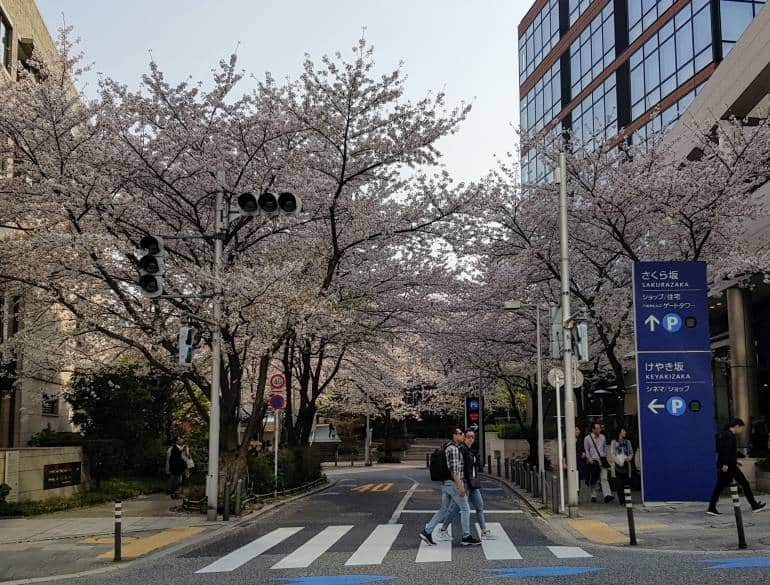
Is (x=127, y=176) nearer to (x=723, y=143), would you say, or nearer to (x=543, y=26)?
(x=723, y=143)

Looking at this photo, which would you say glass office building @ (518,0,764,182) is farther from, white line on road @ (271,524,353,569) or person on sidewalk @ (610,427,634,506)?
white line on road @ (271,524,353,569)

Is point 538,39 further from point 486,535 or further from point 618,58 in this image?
point 486,535

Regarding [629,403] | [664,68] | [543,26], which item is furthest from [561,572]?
[543,26]

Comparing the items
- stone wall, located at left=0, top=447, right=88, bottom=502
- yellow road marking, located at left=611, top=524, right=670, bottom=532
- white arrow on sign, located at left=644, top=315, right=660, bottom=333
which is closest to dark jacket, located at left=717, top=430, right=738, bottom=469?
yellow road marking, located at left=611, top=524, right=670, bottom=532

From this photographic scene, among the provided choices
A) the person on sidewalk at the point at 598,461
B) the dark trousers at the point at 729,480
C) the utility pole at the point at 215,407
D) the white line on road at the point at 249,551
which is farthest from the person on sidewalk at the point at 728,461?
the utility pole at the point at 215,407

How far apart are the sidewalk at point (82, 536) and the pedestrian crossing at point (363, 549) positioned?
1663 millimetres

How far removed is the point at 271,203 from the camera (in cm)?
1412

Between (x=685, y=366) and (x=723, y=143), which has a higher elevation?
(x=723, y=143)

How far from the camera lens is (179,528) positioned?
15.5 m

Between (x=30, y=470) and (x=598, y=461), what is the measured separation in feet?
42.7

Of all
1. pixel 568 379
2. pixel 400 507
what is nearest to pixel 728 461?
pixel 568 379

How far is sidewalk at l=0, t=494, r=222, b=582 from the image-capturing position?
11.5 m

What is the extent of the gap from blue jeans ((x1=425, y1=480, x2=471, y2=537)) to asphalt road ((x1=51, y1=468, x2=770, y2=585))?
1.09 feet

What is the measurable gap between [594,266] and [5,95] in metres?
15.7
